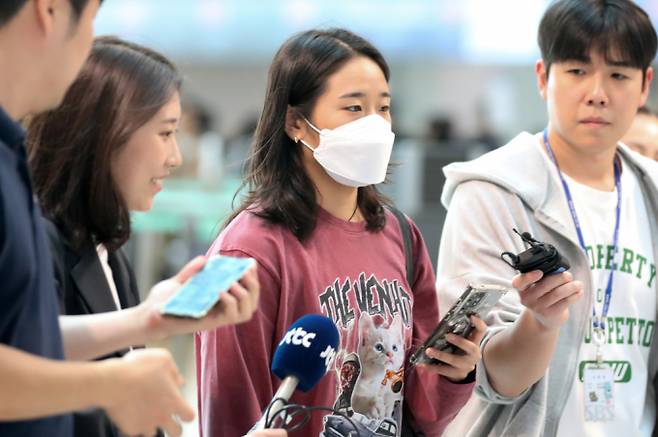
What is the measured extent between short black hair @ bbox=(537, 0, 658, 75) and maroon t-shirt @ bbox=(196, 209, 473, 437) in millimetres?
764

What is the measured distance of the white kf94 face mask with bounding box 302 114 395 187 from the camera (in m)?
2.31

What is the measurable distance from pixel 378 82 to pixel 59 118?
2.60 feet

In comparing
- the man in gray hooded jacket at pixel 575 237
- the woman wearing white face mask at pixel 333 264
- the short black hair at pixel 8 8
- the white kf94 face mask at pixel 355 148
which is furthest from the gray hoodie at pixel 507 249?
the short black hair at pixel 8 8

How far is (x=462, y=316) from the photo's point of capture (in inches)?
85.9

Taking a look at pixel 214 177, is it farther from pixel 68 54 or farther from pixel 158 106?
pixel 68 54

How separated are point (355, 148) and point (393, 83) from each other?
1345cm

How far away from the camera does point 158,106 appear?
80.7 inches

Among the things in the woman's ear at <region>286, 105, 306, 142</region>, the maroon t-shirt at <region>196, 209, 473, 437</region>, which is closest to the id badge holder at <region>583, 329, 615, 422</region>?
the maroon t-shirt at <region>196, 209, 473, 437</region>

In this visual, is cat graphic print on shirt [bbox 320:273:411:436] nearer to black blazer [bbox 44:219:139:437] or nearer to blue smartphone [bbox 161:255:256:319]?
black blazer [bbox 44:219:139:437]

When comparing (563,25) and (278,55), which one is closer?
(278,55)

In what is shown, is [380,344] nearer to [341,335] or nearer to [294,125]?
[341,335]

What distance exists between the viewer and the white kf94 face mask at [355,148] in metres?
2.31

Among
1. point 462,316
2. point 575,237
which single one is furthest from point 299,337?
point 575,237

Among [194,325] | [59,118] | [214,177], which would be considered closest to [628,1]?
[59,118]
